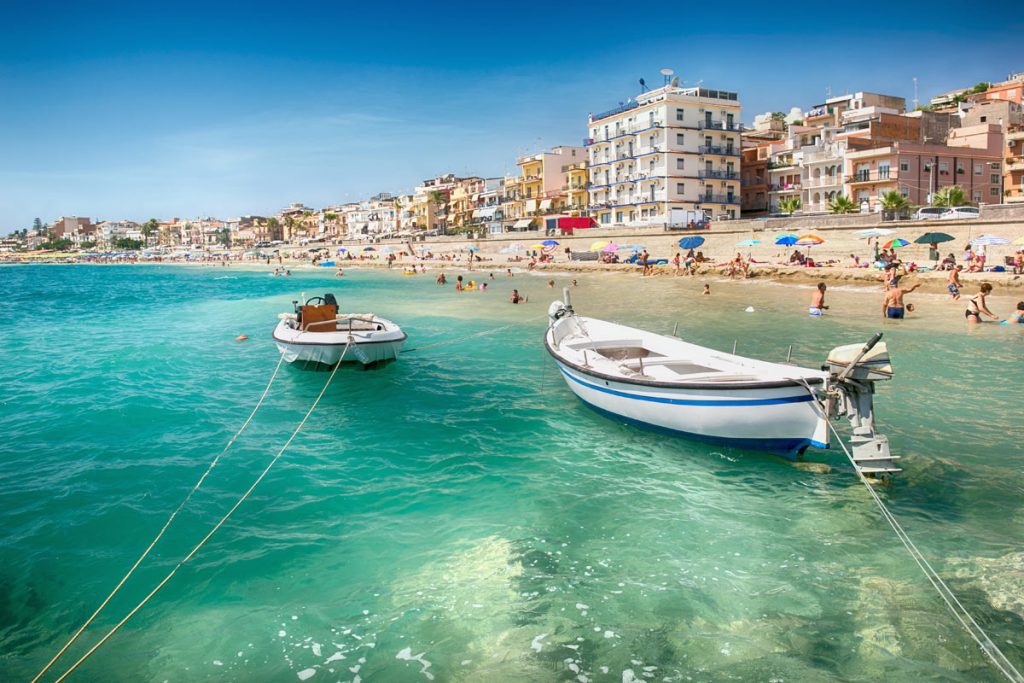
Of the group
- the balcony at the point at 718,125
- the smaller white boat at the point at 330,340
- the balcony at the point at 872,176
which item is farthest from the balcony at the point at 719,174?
the smaller white boat at the point at 330,340

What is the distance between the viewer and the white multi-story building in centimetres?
6612

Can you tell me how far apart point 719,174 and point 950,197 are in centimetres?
2382

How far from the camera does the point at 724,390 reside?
999 cm

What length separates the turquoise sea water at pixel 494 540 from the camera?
6082mm

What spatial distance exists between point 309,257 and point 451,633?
12441cm

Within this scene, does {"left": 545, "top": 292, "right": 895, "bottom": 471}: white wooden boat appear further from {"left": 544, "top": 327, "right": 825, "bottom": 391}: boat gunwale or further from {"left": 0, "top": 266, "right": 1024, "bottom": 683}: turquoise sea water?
{"left": 0, "top": 266, "right": 1024, "bottom": 683}: turquoise sea water

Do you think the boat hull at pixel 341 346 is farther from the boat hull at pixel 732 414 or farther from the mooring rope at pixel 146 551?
the boat hull at pixel 732 414

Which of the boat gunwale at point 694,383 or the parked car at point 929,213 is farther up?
the parked car at point 929,213

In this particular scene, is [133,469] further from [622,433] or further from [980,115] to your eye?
[980,115]

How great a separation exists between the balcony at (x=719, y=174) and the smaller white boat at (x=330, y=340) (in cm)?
5618

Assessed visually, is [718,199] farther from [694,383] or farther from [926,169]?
[694,383]

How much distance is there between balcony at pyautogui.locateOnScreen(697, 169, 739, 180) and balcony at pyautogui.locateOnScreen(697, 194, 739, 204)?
78.8 inches

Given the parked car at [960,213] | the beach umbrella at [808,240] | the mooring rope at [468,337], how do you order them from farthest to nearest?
the beach umbrella at [808,240], the parked car at [960,213], the mooring rope at [468,337]

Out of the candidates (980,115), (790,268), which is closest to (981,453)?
(790,268)
